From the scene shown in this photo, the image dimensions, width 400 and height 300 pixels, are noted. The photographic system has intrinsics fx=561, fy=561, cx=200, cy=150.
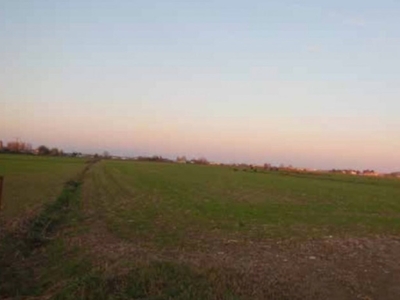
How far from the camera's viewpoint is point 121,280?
9664 mm

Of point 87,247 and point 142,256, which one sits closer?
point 142,256

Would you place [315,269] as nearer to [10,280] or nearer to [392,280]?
[392,280]

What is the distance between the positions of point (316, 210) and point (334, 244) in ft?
40.5

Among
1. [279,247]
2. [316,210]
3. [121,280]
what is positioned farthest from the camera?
[316,210]

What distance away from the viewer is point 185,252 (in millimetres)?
14359

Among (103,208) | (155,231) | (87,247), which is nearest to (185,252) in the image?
Answer: (87,247)

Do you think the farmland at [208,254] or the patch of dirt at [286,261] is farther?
the patch of dirt at [286,261]

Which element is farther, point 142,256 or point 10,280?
point 142,256

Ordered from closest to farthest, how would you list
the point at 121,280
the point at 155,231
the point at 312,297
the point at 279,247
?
1. the point at 121,280
2. the point at 312,297
3. the point at 279,247
4. the point at 155,231

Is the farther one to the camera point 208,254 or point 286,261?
point 208,254

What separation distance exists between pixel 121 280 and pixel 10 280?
3069 mm

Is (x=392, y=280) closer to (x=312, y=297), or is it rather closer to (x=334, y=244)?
(x=312, y=297)

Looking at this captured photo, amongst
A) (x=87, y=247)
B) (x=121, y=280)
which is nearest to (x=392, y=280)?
(x=121, y=280)

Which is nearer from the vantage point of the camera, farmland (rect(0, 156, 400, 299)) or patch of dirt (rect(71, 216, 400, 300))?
farmland (rect(0, 156, 400, 299))
